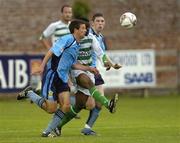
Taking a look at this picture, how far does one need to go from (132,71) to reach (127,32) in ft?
11.2

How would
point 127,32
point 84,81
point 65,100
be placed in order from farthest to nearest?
point 127,32
point 84,81
point 65,100

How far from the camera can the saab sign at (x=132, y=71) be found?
2577 cm

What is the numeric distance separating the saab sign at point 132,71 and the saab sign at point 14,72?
8.21 ft

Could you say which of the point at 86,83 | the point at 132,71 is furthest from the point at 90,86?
the point at 132,71

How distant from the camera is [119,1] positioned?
94.9 feet

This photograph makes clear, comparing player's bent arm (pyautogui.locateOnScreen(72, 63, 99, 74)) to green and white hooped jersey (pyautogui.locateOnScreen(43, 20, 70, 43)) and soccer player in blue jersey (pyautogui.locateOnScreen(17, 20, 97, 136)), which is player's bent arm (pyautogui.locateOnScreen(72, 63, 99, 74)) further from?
green and white hooped jersey (pyautogui.locateOnScreen(43, 20, 70, 43))

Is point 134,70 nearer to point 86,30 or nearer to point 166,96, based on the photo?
point 166,96

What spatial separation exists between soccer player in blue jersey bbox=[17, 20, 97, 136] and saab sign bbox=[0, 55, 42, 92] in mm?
10692

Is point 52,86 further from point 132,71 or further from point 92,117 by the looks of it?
point 132,71

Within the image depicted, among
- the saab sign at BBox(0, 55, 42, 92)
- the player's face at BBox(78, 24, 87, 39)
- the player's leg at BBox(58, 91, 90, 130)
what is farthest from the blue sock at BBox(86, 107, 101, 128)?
the saab sign at BBox(0, 55, 42, 92)

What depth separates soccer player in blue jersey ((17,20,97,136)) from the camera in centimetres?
1322

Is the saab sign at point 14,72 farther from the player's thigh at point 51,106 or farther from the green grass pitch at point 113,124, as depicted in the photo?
the player's thigh at point 51,106

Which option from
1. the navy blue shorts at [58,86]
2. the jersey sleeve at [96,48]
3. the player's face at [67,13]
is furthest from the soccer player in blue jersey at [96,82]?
the player's face at [67,13]

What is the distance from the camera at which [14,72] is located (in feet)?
79.4
